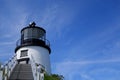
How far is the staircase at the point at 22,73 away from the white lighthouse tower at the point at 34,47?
456cm

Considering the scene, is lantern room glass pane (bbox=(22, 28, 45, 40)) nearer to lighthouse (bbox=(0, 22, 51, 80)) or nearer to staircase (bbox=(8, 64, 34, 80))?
lighthouse (bbox=(0, 22, 51, 80))

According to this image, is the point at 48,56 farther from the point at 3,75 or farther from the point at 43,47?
the point at 3,75

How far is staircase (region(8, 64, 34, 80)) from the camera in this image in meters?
14.4

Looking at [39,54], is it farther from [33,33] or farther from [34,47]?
[33,33]

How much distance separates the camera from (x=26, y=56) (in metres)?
22.5

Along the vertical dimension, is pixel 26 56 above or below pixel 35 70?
above

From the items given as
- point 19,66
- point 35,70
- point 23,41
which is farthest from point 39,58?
point 35,70

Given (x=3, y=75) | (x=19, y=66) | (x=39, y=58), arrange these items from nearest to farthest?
1. (x=3, y=75)
2. (x=19, y=66)
3. (x=39, y=58)

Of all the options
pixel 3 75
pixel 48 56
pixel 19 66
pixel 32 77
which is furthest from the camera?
pixel 48 56

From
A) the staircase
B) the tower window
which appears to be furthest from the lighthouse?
the staircase

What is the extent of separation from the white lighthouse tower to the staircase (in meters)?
4.56

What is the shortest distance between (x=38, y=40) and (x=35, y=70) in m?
8.67

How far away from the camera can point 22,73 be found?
50.6 ft

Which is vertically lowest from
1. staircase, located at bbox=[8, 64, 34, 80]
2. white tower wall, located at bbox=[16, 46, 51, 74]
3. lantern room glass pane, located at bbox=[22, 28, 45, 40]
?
staircase, located at bbox=[8, 64, 34, 80]
